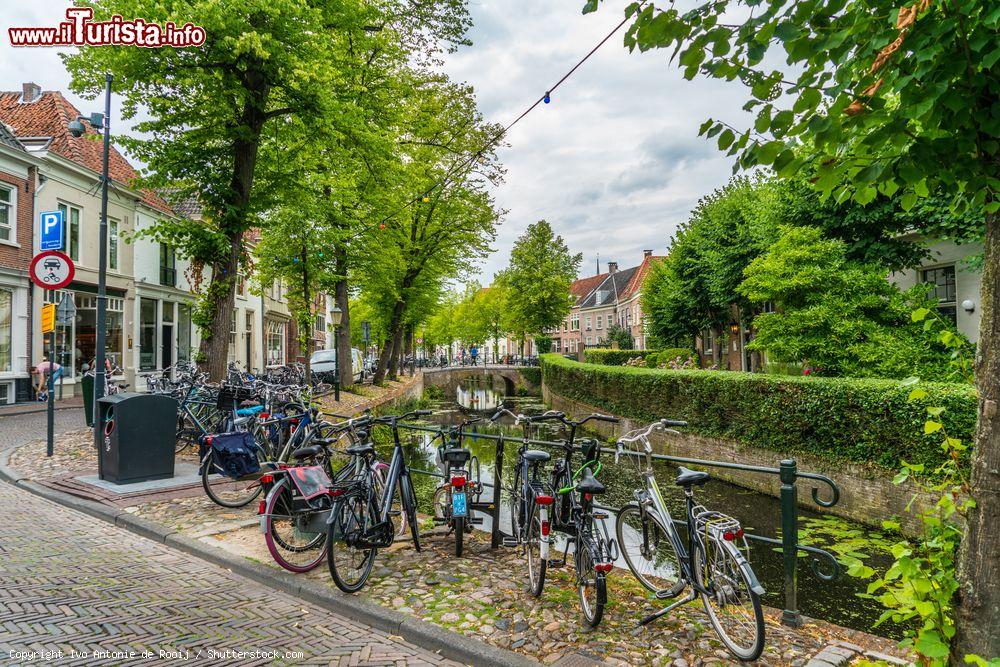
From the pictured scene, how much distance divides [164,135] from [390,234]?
9.59 metres

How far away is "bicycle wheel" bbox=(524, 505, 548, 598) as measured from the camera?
4.10 meters

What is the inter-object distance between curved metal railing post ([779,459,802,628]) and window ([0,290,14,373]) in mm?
20407

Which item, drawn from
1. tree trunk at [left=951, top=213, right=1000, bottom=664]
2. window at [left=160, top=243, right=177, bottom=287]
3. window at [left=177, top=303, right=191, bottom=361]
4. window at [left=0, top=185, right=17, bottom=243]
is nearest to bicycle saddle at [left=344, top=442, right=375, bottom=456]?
tree trunk at [left=951, top=213, right=1000, bottom=664]

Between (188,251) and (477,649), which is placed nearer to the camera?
(477,649)

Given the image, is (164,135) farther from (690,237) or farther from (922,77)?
(690,237)

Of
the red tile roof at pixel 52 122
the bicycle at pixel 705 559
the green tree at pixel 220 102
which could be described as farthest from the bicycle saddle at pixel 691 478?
the red tile roof at pixel 52 122

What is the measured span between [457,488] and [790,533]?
2.56 m

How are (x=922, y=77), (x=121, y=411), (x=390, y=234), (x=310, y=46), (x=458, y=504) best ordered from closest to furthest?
(x=922, y=77)
(x=458, y=504)
(x=121, y=411)
(x=310, y=46)
(x=390, y=234)

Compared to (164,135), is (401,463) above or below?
below

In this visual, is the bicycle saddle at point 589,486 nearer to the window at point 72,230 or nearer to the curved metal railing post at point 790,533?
the curved metal railing post at point 790,533

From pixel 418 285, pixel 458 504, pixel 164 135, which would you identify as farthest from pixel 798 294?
pixel 418 285

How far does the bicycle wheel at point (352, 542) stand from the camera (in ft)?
13.6

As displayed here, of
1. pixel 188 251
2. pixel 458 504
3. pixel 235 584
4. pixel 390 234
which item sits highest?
pixel 390 234

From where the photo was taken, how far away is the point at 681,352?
2494 centimetres
